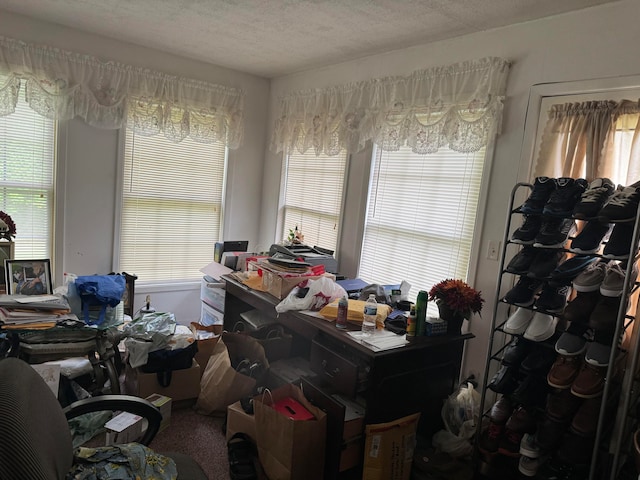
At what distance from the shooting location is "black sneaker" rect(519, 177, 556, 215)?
1939mm

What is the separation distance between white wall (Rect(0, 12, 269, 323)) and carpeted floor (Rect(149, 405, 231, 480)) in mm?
1603

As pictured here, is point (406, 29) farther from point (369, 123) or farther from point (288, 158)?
point (288, 158)

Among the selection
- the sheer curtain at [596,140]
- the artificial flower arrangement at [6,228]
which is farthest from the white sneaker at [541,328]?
the artificial flower arrangement at [6,228]

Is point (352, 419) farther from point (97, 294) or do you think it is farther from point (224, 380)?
point (97, 294)

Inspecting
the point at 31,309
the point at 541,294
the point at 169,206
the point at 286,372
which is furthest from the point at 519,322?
the point at 169,206

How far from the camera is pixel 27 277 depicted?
104 inches

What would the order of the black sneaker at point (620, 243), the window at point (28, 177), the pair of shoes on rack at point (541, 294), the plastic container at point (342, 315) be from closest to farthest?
the black sneaker at point (620, 243) < the pair of shoes on rack at point (541, 294) < the plastic container at point (342, 315) < the window at point (28, 177)

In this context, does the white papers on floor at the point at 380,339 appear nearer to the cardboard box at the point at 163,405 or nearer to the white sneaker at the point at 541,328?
the white sneaker at the point at 541,328

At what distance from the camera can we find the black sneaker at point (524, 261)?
6.58 feet

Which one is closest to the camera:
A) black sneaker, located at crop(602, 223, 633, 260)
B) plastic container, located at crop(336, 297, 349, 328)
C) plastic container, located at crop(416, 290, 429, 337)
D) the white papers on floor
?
black sneaker, located at crop(602, 223, 633, 260)

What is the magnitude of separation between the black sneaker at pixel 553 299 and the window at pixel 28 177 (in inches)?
136

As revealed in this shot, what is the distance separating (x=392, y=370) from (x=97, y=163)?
2.84 m

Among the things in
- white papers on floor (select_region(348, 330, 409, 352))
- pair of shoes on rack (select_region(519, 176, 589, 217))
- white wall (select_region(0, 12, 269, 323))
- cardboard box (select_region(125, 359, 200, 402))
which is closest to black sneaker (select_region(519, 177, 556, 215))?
pair of shoes on rack (select_region(519, 176, 589, 217))

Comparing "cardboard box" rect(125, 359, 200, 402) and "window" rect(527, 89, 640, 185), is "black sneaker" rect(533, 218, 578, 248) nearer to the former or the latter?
"window" rect(527, 89, 640, 185)
